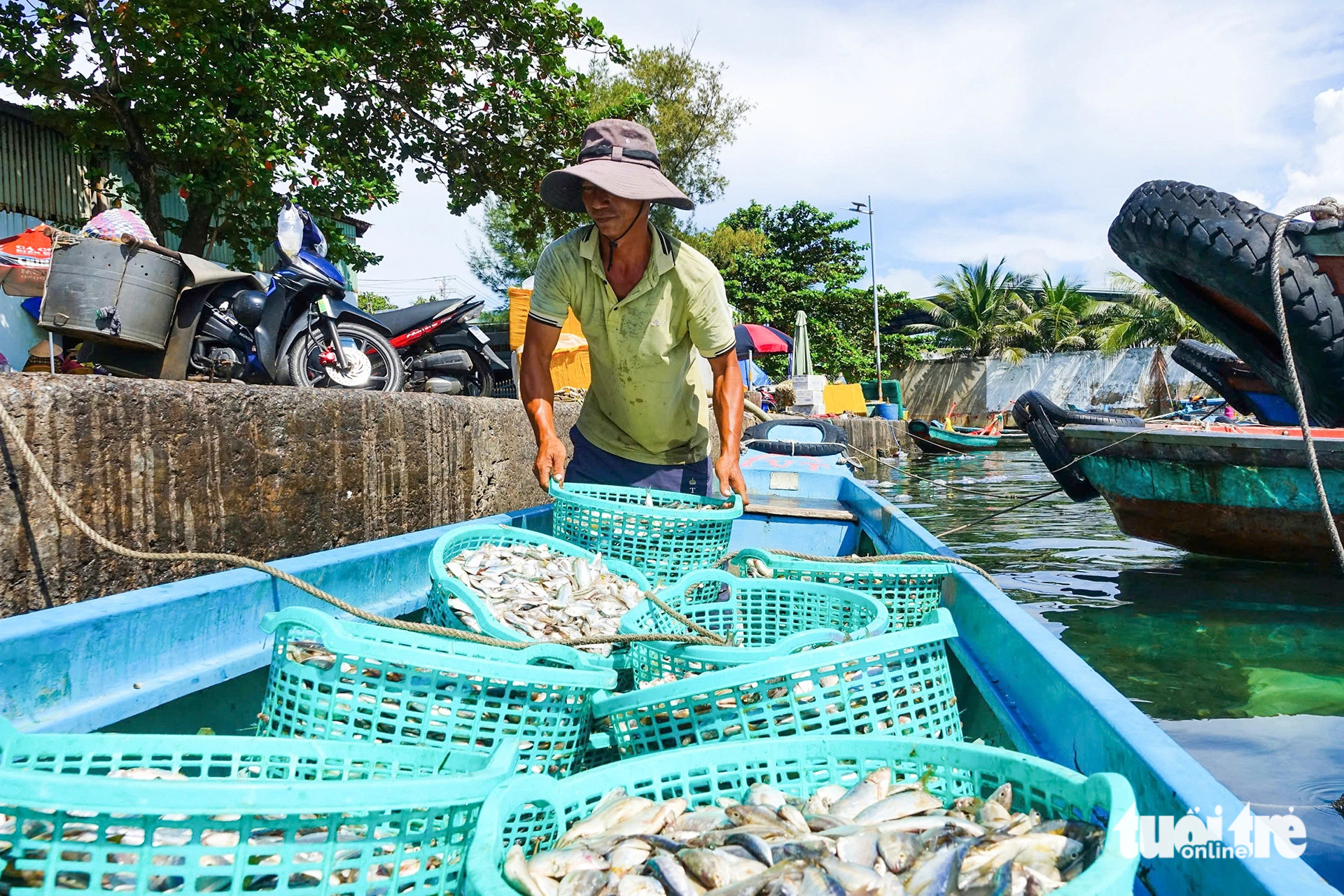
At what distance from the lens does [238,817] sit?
0.99m

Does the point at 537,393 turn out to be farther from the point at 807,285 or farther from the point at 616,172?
the point at 807,285

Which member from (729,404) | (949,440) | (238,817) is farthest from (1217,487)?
(949,440)

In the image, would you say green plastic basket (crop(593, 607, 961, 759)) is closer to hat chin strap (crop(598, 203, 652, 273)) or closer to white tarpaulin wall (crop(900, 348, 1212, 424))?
hat chin strap (crop(598, 203, 652, 273))

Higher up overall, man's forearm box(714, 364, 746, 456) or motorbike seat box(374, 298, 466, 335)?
motorbike seat box(374, 298, 466, 335)

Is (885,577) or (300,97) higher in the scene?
(300,97)

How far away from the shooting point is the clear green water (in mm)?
2564

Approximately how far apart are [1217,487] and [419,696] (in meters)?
5.58

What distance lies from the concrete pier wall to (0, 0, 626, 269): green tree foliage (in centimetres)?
505

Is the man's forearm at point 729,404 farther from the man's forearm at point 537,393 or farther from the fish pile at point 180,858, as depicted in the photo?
the fish pile at point 180,858

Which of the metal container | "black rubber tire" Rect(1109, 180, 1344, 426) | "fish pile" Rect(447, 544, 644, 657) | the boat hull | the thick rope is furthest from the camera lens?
"black rubber tire" Rect(1109, 180, 1344, 426)

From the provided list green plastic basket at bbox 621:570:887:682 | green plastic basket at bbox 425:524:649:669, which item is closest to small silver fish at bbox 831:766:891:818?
green plastic basket at bbox 621:570:887:682

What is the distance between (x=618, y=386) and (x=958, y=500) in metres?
8.73

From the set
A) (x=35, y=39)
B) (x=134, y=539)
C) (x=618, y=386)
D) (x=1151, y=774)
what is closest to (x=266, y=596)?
(x=134, y=539)

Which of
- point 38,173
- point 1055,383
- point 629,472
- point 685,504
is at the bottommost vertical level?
point 685,504
